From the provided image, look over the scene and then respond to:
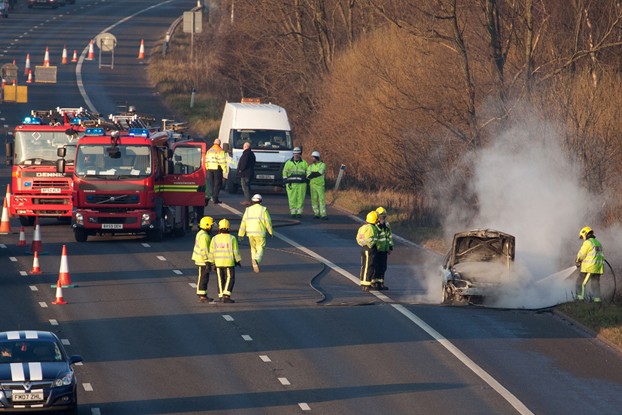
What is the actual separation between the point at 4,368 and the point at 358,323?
841cm

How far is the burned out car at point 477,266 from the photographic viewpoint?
2594cm

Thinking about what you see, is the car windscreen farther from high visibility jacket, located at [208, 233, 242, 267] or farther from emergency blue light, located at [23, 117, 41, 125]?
high visibility jacket, located at [208, 233, 242, 267]

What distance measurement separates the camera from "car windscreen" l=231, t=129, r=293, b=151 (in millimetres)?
43594

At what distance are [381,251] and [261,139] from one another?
56.2 feet

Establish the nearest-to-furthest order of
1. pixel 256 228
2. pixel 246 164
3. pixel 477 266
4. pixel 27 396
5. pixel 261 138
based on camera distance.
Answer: pixel 27 396
pixel 477 266
pixel 256 228
pixel 246 164
pixel 261 138

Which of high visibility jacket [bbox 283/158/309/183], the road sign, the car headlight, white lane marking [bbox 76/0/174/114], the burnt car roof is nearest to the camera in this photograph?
the car headlight

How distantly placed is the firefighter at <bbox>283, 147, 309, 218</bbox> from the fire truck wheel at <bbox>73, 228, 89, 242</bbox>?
645 cm

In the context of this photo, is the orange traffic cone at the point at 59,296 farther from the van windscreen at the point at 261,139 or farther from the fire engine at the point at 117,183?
the van windscreen at the point at 261,139

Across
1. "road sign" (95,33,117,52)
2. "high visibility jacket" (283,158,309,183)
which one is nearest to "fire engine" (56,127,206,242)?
"high visibility jacket" (283,158,309,183)

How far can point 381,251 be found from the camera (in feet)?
89.0

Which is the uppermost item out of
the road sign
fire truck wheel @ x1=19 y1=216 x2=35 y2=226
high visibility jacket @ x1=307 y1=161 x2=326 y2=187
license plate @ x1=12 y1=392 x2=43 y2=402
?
the road sign

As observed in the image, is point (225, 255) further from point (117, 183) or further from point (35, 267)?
point (117, 183)

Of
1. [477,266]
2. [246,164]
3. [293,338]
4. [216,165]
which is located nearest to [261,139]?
[216,165]

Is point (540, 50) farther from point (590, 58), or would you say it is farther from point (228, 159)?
point (228, 159)
